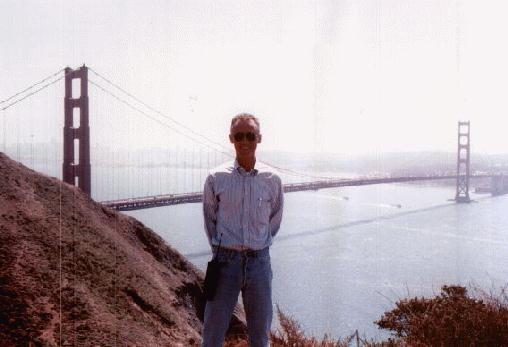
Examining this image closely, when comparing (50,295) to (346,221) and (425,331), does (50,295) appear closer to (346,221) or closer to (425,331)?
(425,331)

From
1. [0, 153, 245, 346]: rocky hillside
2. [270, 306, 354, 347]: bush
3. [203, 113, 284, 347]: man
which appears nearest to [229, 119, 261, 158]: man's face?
[203, 113, 284, 347]: man

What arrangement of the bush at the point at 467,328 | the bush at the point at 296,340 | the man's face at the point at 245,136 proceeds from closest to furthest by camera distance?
the man's face at the point at 245,136, the bush at the point at 296,340, the bush at the point at 467,328

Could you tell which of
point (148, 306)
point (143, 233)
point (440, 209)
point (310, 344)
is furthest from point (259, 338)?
point (440, 209)

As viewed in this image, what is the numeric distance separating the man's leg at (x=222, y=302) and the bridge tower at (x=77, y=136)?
17.5m

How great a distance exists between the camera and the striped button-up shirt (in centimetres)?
235

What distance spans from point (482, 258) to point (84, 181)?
31.0 meters

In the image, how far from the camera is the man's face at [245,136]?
2439 millimetres

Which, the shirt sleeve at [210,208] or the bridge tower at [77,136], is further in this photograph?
the bridge tower at [77,136]

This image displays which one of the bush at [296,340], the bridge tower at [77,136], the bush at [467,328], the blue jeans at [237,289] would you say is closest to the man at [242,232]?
the blue jeans at [237,289]

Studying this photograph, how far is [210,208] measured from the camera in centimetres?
242

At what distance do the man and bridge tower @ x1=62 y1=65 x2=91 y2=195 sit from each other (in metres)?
17.5

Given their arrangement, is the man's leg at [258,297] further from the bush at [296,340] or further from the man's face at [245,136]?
the bush at [296,340]

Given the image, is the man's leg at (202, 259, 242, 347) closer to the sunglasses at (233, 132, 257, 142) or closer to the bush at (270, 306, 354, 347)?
the sunglasses at (233, 132, 257, 142)

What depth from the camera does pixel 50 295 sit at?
305 cm
